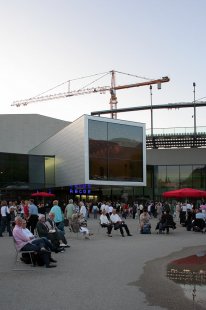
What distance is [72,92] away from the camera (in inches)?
4911

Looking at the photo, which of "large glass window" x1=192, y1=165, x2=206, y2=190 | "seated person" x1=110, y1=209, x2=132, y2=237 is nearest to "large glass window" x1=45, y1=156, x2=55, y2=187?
"large glass window" x1=192, y1=165, x2=206, y2=190

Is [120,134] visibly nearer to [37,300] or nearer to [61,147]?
[61,147]

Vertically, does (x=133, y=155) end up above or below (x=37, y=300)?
above

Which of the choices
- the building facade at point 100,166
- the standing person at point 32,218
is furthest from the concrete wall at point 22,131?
the standing person at point 32,218

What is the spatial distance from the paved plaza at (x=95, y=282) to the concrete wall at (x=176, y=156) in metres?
48.9

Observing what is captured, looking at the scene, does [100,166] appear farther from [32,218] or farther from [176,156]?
[32,218]

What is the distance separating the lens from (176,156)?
64.4 metres

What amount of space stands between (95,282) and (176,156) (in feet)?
184

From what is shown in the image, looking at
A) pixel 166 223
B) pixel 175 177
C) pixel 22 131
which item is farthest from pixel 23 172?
pixel 166 223

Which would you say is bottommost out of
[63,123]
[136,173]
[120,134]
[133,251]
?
[133,251]

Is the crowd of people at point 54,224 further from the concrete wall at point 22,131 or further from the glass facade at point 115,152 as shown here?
the concrete wall at point 22,131

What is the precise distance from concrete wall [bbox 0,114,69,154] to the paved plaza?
61.4m

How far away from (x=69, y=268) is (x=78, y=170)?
3881 cm

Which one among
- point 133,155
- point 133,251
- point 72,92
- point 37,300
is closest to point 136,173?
point 133,155
